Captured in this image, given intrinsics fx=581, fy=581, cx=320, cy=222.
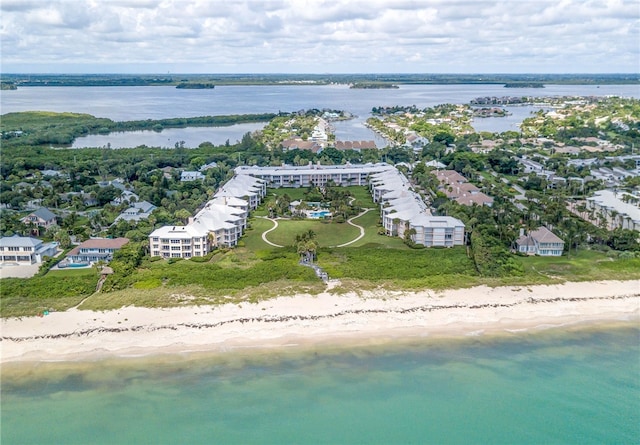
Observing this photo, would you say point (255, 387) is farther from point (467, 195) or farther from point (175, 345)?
point (467, 195)

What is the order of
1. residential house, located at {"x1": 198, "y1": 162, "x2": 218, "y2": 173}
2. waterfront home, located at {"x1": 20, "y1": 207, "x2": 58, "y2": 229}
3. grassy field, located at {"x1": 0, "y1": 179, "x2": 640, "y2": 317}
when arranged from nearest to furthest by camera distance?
grassy field, located at {"x1": 0, "y1": 179, "x2": 640, "y2": 317} < waterfront home, located at {"x1": 20, "y1": 207, "x2": 58, "y2": 229} < residential house, located at {"x1": 198, "y1": 162, "x2": 218, "y2": 173}

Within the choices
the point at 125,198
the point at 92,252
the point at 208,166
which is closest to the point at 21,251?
the point at 92,252

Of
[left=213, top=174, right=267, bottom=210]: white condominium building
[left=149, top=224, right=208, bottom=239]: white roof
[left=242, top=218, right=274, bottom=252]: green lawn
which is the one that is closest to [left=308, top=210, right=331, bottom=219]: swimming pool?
[left=242, top=218, right=274, bottom=252]: green lawn

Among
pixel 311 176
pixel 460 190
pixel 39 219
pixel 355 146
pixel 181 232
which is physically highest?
pixel 355 146

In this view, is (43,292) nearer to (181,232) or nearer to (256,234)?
(181,232)

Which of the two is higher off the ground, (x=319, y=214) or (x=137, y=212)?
(x=137, y=212)

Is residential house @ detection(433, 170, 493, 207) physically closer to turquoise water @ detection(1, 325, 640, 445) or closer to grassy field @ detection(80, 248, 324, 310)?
grassy field @ detection(80, 248, 324, 310)
